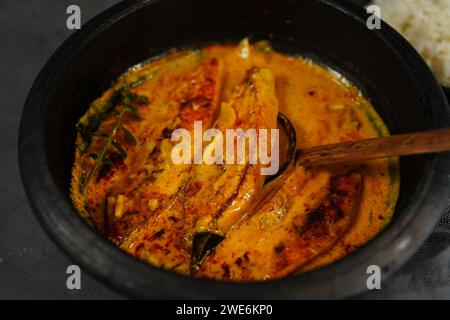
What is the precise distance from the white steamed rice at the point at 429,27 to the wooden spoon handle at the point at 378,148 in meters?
0.93

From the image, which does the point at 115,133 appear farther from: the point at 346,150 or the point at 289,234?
the point at 346,150

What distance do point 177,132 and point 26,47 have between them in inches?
52.4

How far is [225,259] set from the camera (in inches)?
66.9

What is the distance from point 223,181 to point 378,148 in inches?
20.8

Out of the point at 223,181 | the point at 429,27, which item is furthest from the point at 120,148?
the point at 429,27

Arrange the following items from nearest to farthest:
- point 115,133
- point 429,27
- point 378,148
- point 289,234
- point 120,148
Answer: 1. point 378,148
2. point 289,234
3. point 120,148
4. point 115,133
5. point 429,27

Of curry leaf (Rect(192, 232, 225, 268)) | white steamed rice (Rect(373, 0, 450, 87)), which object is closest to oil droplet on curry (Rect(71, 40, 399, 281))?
curry leaf (Rect(192, 232, 225, 268))

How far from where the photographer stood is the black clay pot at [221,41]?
136cm

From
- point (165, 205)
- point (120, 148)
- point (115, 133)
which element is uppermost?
point (115, 133)

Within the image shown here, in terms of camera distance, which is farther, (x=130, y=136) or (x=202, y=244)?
(x=130, y=136)

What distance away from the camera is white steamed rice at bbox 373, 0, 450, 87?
2385mm

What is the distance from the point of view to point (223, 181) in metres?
1.79

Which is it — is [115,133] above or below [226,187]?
above

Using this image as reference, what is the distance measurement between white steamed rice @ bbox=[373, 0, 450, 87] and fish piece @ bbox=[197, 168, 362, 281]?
2.81ft
